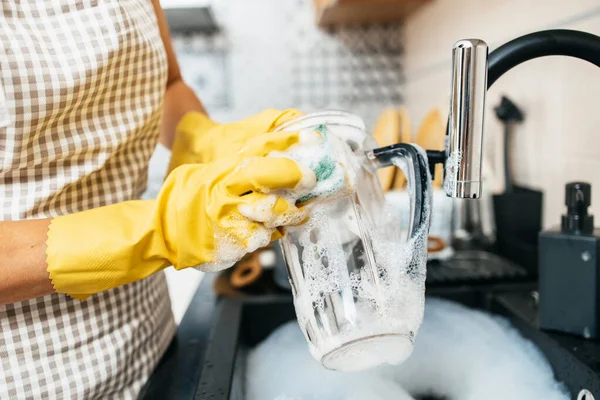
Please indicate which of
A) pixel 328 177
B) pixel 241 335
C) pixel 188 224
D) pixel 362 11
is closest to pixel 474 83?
pixel 328 177

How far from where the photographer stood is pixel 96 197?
0.58 metres

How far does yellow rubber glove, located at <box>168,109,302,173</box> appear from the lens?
1.96 ft

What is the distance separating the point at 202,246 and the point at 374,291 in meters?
0.17

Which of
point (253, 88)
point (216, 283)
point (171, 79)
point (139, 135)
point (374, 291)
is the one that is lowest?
point (216, 283)

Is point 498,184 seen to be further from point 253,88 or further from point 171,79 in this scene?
point 253,88

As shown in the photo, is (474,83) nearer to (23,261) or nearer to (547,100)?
(23,261)

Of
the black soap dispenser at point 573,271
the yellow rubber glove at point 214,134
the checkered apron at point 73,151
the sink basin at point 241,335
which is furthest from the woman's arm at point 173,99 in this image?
the black soap dispenser at point 573,271

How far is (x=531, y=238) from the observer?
94cm

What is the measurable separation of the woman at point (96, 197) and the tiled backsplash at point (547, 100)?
52 centimetres

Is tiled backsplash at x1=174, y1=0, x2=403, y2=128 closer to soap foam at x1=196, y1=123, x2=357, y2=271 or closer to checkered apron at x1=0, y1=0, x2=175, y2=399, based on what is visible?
checkered apron at x1=0, y1=0, x2=175, y2=399

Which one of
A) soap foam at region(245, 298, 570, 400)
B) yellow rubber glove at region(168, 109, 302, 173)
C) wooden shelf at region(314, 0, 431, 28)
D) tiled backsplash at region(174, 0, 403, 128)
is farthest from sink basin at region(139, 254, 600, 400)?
Result: tiled backsplash at region(174, 0, 403, 128)

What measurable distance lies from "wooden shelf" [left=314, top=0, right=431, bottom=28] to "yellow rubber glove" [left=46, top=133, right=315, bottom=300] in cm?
119

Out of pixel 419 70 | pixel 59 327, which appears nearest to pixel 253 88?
pixel 419 70

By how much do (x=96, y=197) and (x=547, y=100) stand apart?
793mm
